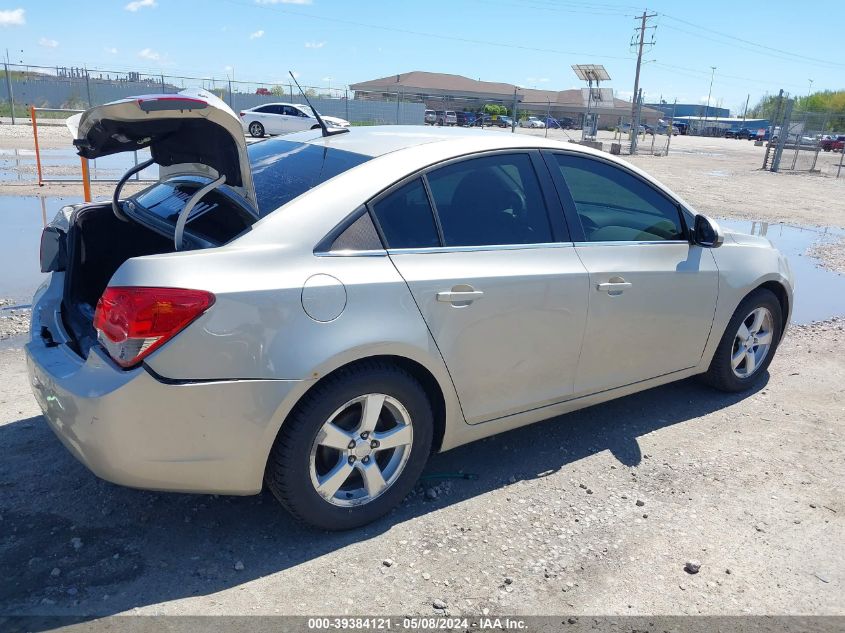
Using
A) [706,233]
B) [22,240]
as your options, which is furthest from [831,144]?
[22,240]

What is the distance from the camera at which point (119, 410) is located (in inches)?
98.7

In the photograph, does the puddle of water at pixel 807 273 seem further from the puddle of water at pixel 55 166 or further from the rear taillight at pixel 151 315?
the puddle of water at pixel 55 166

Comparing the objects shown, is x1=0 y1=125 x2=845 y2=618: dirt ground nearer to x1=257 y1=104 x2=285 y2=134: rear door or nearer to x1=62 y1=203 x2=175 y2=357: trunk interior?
x1=62 y1=203 x2=175 y2=357: trunk interior

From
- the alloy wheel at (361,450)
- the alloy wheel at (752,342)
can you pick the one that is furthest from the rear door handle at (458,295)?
the alloy wheel at (752,342)

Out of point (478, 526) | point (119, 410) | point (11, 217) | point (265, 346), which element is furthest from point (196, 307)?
point (11, 217)

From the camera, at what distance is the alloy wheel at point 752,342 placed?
4.66 m

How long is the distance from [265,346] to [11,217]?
877cm

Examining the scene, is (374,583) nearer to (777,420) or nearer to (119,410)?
(119,410)

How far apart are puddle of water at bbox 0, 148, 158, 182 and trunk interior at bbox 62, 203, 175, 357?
11.2 meters

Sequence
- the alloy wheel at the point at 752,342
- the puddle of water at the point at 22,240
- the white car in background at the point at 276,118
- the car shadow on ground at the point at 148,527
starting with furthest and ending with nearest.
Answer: the white car in background at the point at 276,118 → the puddle of water at the point at 22,240 → the alloy wheel at the point at 752,342 → the car shadow on ground at the point at 148,527

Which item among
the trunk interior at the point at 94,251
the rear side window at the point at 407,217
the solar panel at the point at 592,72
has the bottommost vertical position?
the trunk interior at the point at 94,251

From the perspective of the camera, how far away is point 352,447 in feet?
9.62

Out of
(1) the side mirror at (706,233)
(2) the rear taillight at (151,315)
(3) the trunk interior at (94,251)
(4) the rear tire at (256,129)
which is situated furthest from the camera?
(4) the rear tire at (256,129)

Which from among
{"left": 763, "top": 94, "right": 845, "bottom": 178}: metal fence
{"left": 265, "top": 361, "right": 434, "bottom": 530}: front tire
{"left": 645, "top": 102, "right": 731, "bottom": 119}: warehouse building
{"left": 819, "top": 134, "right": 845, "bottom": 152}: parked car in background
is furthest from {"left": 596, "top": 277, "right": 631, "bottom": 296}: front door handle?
{"left": 645, "top": 102, "right": 731, "bottom": 119}: warehouse building
